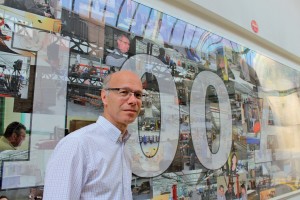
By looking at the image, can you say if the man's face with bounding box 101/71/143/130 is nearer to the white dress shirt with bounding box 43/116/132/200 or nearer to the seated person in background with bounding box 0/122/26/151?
the white dress shirt with bounding box 43/116/132/200

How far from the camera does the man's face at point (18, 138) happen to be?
1.08 meters

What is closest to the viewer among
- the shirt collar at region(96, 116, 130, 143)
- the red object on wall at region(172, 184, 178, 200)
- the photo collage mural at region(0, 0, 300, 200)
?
the shirt collar at region(96, 116, 130, 143)

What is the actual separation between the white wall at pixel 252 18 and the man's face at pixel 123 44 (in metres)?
0.27

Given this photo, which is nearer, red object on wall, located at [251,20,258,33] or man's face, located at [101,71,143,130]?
man's face, located at [101,71,143,130]

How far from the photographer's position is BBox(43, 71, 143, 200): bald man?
2.65ft

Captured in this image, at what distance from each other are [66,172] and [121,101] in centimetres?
31

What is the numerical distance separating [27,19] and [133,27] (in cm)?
64

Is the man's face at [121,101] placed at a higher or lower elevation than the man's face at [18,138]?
higher

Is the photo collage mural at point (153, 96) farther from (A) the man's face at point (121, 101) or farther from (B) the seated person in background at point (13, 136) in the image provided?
(A) the man's face at point (121, 101)

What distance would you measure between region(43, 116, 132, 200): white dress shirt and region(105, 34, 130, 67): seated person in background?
21.9 inches

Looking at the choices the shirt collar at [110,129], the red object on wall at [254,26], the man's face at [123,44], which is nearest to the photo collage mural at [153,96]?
the man's face at [123,44]

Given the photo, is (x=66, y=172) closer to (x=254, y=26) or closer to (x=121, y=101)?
(x=121, y=101)

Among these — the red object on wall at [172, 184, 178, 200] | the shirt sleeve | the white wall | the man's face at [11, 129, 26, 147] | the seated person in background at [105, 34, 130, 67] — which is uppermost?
the white wall

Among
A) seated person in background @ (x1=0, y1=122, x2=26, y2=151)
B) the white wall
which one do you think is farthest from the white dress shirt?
the white wall
